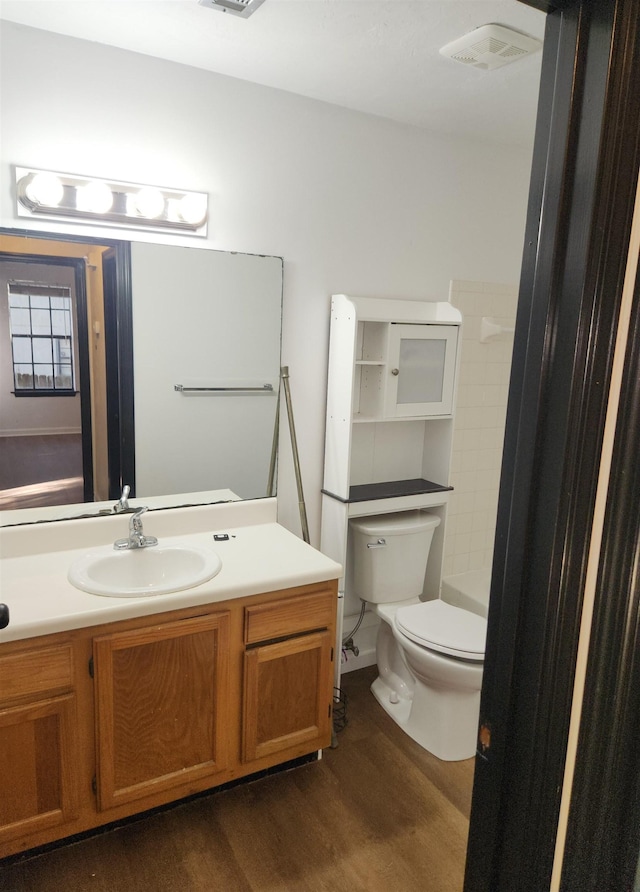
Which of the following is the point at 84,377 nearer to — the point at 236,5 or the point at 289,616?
the point at 289,616

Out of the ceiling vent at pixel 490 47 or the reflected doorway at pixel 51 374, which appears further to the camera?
the reflected doorway at pixel 51 374

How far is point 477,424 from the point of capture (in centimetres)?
310

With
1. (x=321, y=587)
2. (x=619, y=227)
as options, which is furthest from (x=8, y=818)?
(x=619, y=227)

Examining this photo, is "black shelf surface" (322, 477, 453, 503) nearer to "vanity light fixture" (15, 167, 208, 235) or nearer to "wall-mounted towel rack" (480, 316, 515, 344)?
"wall-mounted towel rack" (480, 316, 515, 344)

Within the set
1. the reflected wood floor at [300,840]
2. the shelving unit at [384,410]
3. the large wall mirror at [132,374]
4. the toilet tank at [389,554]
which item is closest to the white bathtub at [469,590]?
the shelving unit at [384,410]

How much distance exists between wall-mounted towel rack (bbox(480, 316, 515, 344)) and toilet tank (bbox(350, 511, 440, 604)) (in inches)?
37.0

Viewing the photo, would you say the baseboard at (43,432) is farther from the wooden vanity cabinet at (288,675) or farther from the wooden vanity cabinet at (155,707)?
the wooden vanity cabinet at (288,675)

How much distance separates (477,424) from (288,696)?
166 centimetres

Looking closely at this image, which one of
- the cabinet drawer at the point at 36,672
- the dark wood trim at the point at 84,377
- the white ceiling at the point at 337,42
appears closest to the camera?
the cabinet drawer at the point at 36,672

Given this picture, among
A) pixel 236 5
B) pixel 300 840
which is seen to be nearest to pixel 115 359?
pixel 236 5

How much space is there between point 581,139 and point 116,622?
1.59 metres

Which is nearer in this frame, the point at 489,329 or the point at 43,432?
the point at 43,432

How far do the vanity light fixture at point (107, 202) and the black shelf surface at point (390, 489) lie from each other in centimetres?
121

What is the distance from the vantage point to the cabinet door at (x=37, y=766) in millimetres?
1642
